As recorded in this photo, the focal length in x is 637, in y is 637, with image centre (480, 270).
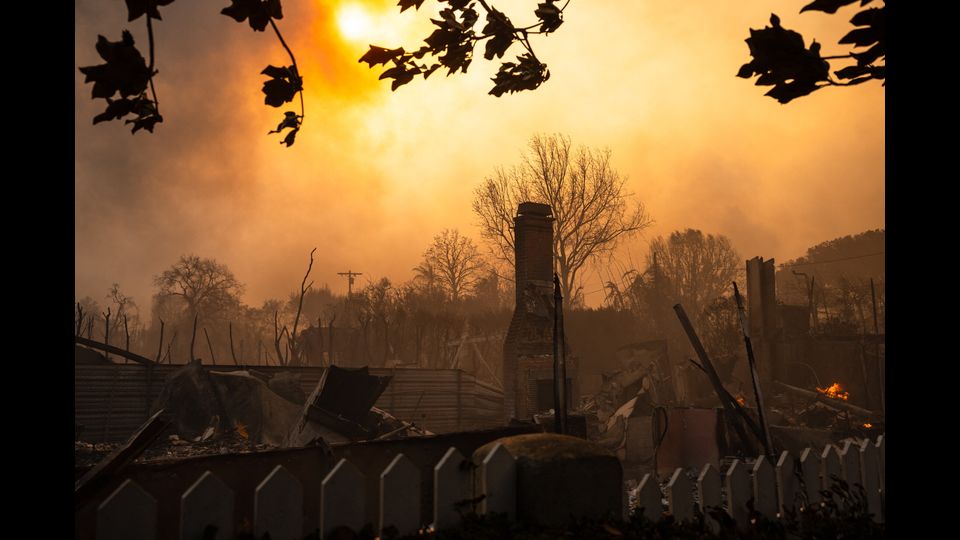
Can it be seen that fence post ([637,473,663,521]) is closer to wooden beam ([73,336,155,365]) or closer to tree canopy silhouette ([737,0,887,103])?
tree canopy silhouette ([737,0,887,103])

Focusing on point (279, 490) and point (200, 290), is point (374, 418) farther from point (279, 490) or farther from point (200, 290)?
point (200, 290)

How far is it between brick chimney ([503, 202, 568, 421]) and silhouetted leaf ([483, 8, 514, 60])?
43.4 ft

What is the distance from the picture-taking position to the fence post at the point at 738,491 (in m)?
4.05

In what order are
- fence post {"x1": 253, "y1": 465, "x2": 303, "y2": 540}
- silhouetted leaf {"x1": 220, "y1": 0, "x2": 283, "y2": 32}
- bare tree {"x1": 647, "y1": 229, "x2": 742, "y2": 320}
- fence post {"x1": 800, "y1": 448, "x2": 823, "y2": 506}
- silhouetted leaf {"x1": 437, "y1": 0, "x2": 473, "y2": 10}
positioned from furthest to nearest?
bare tree {"x1": 647, "y1": 229, "x2": 742, "y2": 320} → fence post {"x1": 800, "y1": 448, "x2": 823, "y2": 506} → fence post {"x1": 253, "y1": 465, "x2": 303, "y2": 540} → silhouetted leaf {"x1": 437, "y1": 0, "x2": 473, "y2": 10} → silhouetted leaf {"x1": 220, "y1": 0, "x2": 283, "y2": 32}

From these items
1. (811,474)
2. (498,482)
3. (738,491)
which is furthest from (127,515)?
(811,474)

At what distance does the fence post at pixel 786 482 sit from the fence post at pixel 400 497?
8.97 feet

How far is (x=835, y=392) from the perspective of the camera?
17734 millimetres

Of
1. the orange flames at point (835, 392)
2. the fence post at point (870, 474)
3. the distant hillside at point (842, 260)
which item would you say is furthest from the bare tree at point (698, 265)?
the fence post at point (870, 474)

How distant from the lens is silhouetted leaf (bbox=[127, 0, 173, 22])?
52.9 inches

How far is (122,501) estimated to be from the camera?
2428mm

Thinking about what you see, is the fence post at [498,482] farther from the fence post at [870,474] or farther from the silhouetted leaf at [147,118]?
the fence post at [870,474]

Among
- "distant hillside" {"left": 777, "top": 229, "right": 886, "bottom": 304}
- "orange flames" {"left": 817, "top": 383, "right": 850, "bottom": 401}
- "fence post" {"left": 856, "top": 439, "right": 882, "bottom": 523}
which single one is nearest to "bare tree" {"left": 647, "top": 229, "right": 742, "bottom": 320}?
"distant hillside" {"left": 777, "top": 229, "right": 886, "bottom": 304}
